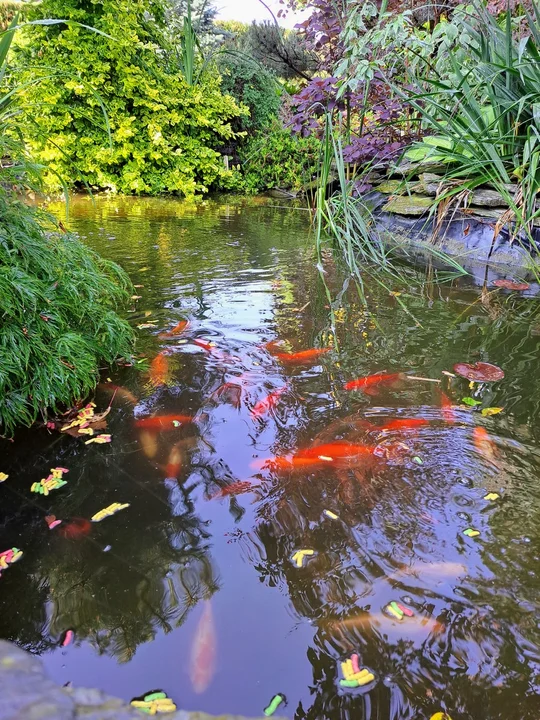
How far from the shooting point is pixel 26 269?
2.16 meters

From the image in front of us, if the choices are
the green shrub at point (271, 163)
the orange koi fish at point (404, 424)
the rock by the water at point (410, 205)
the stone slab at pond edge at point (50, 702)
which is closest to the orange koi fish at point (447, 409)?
the orange koi fish at point (404, 424)

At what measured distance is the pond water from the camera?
1.28 meters

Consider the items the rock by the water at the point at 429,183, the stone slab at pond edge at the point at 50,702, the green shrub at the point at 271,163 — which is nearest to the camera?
the stone slab at pond edge at the point at 50,702

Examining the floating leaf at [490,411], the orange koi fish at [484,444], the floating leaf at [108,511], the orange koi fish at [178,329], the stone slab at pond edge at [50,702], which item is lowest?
the stone slab at pond edge at [50,702]

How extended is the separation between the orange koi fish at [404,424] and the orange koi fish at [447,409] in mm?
115

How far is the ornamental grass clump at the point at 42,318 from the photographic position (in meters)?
2.05

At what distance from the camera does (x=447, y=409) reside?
94.4 inches

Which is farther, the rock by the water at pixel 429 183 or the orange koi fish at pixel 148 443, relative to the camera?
the rock by the water at pixel 429 183

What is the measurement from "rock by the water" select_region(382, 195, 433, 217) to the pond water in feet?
7.98

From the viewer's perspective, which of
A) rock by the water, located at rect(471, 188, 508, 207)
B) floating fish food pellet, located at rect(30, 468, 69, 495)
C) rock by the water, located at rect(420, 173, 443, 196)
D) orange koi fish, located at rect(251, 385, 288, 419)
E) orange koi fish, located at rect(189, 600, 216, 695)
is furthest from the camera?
rock by the water, located at rect(420, 173, 443, 196)

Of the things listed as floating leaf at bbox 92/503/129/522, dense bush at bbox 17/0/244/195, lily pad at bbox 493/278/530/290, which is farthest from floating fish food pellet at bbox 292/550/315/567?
dense bush at bbox 17/0/244/195

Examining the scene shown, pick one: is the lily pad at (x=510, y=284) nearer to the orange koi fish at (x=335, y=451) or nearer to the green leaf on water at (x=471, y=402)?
the green leaf on water at (x=471, y=402)

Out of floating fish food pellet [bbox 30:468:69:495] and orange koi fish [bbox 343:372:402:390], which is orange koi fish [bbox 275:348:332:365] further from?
floating fish food pellet [bbox 30:468:69:495]

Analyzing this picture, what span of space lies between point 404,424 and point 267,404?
0.69 m
